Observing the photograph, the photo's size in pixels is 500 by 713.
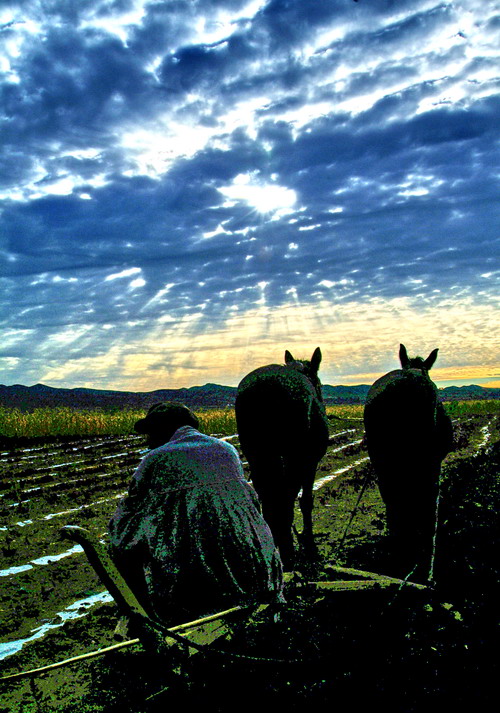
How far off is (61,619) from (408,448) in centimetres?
388

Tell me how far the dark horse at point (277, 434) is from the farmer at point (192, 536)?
9.68 ft

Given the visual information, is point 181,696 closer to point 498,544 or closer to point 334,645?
point 334,645

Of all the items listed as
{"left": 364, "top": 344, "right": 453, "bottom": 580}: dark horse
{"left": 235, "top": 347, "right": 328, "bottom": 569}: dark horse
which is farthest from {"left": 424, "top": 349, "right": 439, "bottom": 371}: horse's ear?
{"left": 235, "top": 347, "right": 328, "bottom": 569}: dark horse

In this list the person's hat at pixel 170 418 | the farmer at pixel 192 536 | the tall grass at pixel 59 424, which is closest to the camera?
the farmer at pixel 192 536

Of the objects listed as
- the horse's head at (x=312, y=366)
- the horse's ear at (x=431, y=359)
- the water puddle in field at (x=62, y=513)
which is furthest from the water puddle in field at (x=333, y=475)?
the horse's ear at (x=431, y=359)

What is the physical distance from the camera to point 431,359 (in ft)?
19.5

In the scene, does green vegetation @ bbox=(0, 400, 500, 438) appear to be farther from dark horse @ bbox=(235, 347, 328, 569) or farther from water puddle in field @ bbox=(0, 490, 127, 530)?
dark horse @ bbox=(235, 347, 328, 569)

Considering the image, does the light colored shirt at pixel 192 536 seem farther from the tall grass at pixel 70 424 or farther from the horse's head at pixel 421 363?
the tall grass at pixel 70 424

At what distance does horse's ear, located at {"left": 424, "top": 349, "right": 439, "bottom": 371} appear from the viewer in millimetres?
5926

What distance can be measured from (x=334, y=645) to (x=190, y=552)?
1238 millimetres

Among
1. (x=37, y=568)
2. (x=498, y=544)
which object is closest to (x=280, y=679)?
Result: (x=498, y=544)

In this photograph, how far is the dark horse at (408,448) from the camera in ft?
16.5

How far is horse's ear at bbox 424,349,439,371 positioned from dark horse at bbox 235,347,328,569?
1.46m

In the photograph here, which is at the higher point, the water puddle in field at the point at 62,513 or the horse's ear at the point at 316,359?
the horse's ear at the point at 316,359
